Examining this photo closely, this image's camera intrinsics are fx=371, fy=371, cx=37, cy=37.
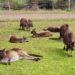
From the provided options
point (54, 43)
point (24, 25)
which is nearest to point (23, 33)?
point (24, 25)

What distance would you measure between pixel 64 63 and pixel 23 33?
26.3ft

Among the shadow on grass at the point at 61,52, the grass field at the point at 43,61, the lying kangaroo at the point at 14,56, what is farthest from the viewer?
the shadow on grass at the point at 61,52

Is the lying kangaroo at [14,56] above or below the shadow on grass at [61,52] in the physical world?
above

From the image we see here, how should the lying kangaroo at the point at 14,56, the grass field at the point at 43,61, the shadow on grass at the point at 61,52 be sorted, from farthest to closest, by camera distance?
the shadow on grass at the point at 61,52
the lying kangaroo at the point at 14,56
the grass field at the point at 43,61

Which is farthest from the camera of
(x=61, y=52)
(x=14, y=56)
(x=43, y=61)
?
(x=61, y=52)

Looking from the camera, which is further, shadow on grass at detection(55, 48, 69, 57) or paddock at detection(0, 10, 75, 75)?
shadow on grass at detection(55, 48, 69, 57)

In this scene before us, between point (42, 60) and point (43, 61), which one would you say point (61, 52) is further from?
point (43, 61)

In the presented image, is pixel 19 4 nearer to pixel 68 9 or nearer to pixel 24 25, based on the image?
pixel 68 9

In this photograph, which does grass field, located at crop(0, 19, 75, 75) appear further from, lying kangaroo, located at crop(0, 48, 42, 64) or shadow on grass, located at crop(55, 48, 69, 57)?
lying kangaroo, located at crop(0, 48, 42, 64)

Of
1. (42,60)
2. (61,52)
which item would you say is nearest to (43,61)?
(42,60)

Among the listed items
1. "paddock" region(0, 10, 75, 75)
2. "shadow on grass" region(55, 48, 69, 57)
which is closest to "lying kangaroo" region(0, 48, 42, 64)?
"paddock" region(0, 10, 75, 75)

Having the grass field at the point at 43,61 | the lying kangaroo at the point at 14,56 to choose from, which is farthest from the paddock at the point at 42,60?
the lying kangaroo at the point at 14,56

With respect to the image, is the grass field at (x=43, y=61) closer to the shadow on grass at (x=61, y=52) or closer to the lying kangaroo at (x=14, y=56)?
the shadow on grass at (x=61, y=52)

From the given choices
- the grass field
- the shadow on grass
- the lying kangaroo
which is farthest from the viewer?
the shadow on grass
